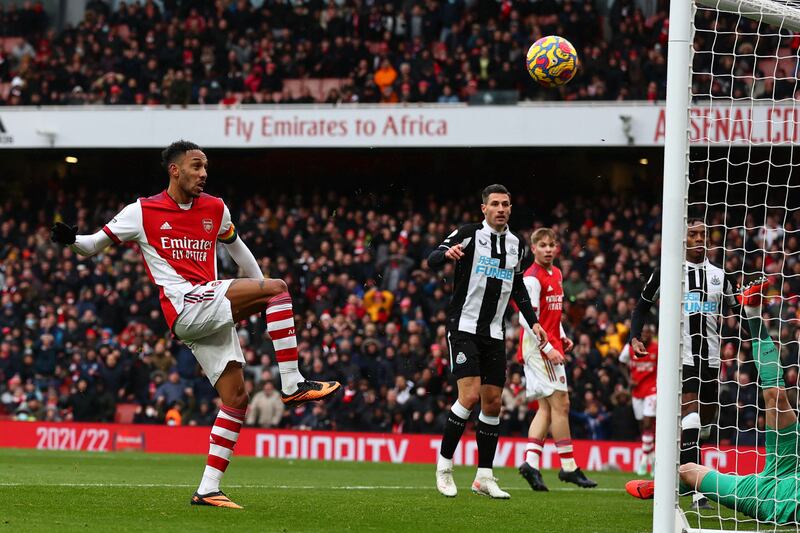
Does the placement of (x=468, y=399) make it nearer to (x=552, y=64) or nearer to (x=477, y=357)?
A: (x=477, y=357)

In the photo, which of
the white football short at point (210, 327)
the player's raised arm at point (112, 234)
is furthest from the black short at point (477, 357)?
the player's raised arm at point (112, 234)

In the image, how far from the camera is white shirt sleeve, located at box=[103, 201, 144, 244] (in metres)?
7.17

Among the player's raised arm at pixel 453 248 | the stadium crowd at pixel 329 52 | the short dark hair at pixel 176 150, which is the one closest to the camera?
the short dark hair at pixel 176 150

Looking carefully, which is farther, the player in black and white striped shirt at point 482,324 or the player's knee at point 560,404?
the player's knee at point 560,404

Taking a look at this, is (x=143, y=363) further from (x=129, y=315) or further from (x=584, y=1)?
(x=584, y=1)

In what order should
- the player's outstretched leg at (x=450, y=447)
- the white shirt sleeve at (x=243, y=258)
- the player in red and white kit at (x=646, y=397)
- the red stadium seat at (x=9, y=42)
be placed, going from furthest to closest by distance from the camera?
the red stadium seat at (x=9, y=42) → the player in red and white kit at (x=646, y=397) → the player's outstretched leg at (x=450, y=447) → the white shirt sleeve at (x=243, y=258)

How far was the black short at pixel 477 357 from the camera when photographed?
8.91 meters

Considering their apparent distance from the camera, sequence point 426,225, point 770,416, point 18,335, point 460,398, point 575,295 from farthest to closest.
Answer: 1. point 426,225
2. point 18,335
3. point 575,295
4. point 460,398
5. point 770,416

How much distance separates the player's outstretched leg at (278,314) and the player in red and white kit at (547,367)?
391cm

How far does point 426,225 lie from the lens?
22484mm

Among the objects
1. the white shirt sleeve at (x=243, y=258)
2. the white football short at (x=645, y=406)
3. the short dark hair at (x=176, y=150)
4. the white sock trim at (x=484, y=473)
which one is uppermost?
the short dark hair at (x=176, y=150)

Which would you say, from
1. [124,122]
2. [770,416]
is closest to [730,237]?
[124,122]

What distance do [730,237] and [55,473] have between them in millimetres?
12875

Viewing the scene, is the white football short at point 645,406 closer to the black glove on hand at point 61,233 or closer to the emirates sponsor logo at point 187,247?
the emirates sponsor logo at point 187,247
